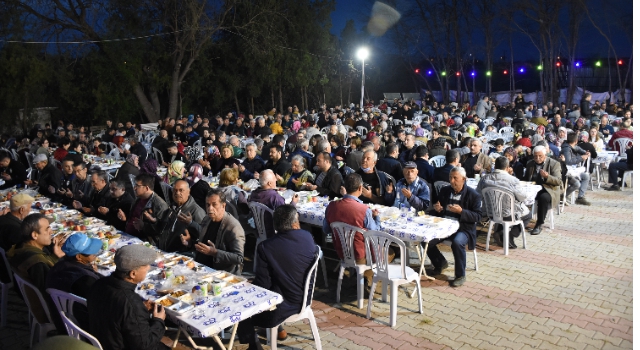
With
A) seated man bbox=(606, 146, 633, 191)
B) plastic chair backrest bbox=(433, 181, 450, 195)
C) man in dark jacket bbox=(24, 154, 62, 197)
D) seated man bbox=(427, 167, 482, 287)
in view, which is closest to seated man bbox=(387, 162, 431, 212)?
seated man bbox=(427, 167, 482, 287)

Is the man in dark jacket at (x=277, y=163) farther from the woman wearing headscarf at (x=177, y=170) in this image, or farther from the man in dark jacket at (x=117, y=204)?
the man in dark jacket at (x=117, y=204)

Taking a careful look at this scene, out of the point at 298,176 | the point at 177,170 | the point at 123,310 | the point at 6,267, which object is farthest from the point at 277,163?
the point at 123,310

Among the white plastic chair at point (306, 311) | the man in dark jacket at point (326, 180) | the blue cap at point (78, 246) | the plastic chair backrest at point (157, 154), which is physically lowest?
the white plastic chair at point (306, 311)

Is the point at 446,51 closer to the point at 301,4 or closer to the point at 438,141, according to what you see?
the point at 301,4

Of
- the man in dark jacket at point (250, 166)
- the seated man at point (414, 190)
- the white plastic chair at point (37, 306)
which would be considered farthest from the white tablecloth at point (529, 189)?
the white plastic chair at point (37, 306)

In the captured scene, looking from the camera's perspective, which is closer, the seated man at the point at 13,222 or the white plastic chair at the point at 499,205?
the seated man at the point at 13,222

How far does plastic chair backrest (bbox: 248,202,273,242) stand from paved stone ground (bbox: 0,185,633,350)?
929 millimetres

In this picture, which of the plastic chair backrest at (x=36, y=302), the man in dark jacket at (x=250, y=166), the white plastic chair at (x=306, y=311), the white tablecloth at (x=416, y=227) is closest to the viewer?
the plastic chair backrest at (x=36, y=302)

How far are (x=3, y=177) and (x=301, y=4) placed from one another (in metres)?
20.1

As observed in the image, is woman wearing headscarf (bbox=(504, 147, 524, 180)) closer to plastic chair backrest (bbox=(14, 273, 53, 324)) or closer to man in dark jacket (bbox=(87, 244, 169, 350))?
man in dark jacket (bbox=(87, 244, 169, 350))

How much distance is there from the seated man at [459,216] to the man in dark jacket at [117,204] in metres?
3.84

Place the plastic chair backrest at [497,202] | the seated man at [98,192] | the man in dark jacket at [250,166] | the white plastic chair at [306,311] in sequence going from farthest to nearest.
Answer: the man in dark jacket at [250,166] < the seated man at [98,192] < the plastic chair backrest at [497,202] < the white plastic chair at [306,311]

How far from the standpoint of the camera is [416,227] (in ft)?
18.6

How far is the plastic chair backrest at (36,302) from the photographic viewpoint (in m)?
4.05
